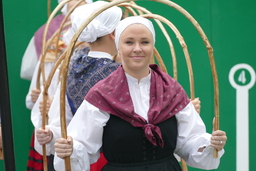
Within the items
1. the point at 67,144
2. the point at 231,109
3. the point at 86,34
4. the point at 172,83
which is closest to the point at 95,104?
the point at 67,144

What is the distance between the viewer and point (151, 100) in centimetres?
219

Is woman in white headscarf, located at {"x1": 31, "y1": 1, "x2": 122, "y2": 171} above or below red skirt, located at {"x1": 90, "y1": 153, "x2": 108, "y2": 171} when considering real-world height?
above

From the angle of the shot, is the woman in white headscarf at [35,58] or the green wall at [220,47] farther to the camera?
the green wall at [220,47]

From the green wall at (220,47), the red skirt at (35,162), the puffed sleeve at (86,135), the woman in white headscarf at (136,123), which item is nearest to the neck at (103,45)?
the woman in white headscarf at (136,123)

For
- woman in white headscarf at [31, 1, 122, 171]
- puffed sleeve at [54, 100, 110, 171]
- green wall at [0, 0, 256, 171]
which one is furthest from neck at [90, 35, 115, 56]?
green wall at [0, 0, 256, 171]

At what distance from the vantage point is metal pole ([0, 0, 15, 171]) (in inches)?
51.9

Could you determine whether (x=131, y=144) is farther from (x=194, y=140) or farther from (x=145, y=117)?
(x=194, y=140)

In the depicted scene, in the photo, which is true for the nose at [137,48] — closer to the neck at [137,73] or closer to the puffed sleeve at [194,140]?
the neck at [137,73]

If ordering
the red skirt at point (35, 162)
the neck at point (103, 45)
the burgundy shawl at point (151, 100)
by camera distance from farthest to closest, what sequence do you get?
the red skirt at point (35, 162) < the neck at point (103, 45) < the burgundy shawl at point (151, 100)

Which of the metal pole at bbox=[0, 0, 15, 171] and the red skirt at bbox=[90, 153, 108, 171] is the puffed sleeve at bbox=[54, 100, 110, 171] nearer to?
the red skirt at bbox=[90, 153, 108, 171]

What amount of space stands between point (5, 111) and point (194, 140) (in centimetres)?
110

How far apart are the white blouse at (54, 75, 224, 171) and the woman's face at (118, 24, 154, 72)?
0.09m

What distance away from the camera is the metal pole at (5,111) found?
1317 millimetres

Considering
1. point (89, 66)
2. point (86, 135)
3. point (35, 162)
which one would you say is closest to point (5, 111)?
point (86, 135)
